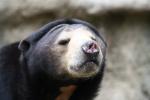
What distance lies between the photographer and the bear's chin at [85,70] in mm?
4688

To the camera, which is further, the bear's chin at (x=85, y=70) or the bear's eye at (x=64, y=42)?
the bear's eye at (x=64, y=42)

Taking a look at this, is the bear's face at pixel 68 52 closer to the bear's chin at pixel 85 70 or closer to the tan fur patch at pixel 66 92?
the bear's chin at pixel 85 70

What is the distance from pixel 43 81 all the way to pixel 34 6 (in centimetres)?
223

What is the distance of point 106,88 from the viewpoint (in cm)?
754

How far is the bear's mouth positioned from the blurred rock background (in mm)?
2573

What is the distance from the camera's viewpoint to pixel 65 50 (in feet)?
15.9

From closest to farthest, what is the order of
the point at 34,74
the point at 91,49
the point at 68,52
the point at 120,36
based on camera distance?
the point at 91,49 → the point at 68,52 → the point at 34,74 → the point at 120,36

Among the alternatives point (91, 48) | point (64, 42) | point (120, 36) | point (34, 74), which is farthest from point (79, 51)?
point (120, 36)

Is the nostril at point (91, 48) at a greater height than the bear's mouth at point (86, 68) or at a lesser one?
greater

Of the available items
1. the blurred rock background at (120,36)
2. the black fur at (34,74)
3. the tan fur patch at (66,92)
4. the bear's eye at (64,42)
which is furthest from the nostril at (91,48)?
the blurred rock background at (120,36)

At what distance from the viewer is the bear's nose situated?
4.63 meters

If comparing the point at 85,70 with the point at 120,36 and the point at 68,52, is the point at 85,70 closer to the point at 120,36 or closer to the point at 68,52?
the point at 68,52

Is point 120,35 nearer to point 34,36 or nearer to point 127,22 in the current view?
point 127,22

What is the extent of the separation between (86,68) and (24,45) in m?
0.67
